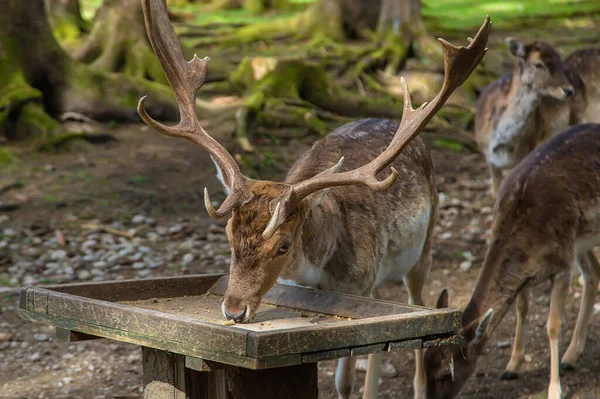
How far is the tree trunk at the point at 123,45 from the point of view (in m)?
13.6

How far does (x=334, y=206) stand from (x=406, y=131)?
733 millimetres

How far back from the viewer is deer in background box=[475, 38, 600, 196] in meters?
10.5

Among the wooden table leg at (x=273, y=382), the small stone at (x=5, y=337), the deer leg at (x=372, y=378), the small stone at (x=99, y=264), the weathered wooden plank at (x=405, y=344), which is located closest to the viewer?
the weathered wooden plank at (x=405, y=344)

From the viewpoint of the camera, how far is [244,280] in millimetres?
4707

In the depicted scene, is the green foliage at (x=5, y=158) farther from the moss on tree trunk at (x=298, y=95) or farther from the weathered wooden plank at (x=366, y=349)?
the weathered wooden plank at (x=366, y=349)

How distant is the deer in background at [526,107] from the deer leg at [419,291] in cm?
352

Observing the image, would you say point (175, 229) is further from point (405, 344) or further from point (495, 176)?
point (405, 344)

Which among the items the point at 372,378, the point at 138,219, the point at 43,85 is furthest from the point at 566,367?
the point at 43,85

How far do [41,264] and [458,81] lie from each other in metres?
4.93

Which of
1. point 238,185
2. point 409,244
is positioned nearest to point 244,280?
point 238,185

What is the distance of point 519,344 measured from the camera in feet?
23.6

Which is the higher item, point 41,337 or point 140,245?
point 140,245

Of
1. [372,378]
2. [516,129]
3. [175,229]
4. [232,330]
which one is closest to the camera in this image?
[232,330]

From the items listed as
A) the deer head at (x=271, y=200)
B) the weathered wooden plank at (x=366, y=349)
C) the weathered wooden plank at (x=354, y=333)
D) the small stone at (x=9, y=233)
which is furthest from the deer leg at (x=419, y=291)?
the small stone at (x=9, y=233)
